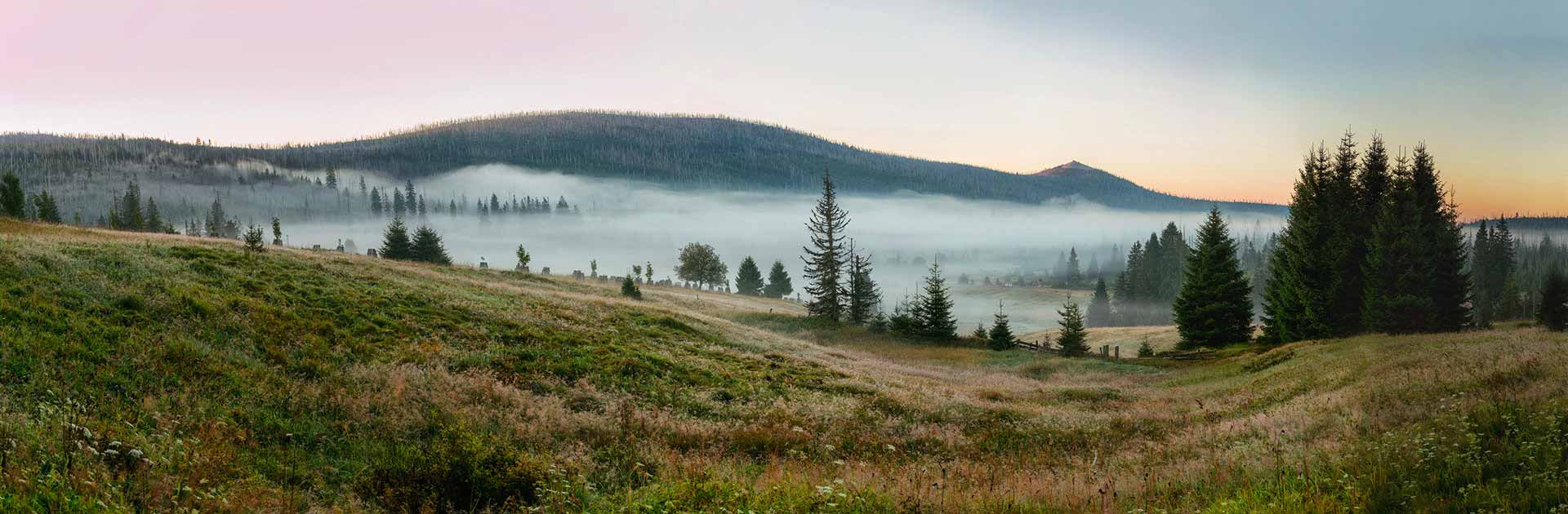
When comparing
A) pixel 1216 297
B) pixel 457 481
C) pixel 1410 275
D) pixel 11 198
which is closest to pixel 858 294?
pixel 1216 297

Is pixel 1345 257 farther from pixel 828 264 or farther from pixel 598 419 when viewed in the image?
pixel 598 419

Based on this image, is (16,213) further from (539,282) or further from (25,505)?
(25,505)

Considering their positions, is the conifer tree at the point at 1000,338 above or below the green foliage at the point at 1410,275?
below

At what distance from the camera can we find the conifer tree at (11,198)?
63.9 meters

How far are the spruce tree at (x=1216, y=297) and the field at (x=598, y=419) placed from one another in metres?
21.4

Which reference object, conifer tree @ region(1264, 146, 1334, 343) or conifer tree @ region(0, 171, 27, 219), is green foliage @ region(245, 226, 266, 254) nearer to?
conifer tree @ region(0, 171, 27, 219)

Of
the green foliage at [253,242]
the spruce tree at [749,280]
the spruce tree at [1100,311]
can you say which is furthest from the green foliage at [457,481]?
the spruce tree at [1100,311]

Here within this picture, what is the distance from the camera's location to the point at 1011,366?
1564 inches

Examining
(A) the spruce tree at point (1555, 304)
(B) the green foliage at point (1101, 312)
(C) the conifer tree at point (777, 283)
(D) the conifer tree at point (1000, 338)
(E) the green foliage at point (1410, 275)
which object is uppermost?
(E) the green foliage at point (1410, 275)

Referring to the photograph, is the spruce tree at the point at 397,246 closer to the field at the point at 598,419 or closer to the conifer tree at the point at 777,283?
the field at the point at 598,419

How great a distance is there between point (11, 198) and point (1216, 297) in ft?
353

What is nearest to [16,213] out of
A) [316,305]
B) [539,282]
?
[539,282]

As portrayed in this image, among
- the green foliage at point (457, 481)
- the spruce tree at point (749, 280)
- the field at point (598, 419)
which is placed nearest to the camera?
the field at point (598, 419)

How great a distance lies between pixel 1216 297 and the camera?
4856 centimetres
